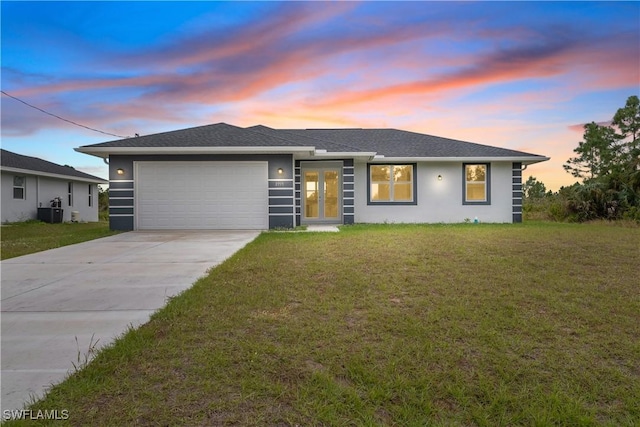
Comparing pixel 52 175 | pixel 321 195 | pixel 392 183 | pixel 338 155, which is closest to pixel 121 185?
pixel 321 195

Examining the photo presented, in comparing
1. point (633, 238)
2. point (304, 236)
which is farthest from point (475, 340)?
point (633, 238)

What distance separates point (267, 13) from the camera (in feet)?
37.2

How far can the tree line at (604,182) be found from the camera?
16000mm

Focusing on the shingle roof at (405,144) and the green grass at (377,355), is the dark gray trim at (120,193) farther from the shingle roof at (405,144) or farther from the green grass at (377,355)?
the green grass at (377,355)

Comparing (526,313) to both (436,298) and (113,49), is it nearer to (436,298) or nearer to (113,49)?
(436,298)

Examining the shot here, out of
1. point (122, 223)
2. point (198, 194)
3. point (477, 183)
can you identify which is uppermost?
point (477, 183)

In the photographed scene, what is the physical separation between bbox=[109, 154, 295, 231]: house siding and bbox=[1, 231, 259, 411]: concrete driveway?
165 inches

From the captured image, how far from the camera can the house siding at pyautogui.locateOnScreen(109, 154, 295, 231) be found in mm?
12867

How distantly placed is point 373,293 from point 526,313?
5.38 ft

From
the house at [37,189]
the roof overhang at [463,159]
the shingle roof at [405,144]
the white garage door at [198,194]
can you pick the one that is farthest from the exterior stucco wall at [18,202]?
the roof overhang at [463,159]

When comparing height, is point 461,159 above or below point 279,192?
above

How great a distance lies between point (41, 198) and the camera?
20.1 m

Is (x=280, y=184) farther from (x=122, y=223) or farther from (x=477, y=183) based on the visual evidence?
(x=477, y=183)
